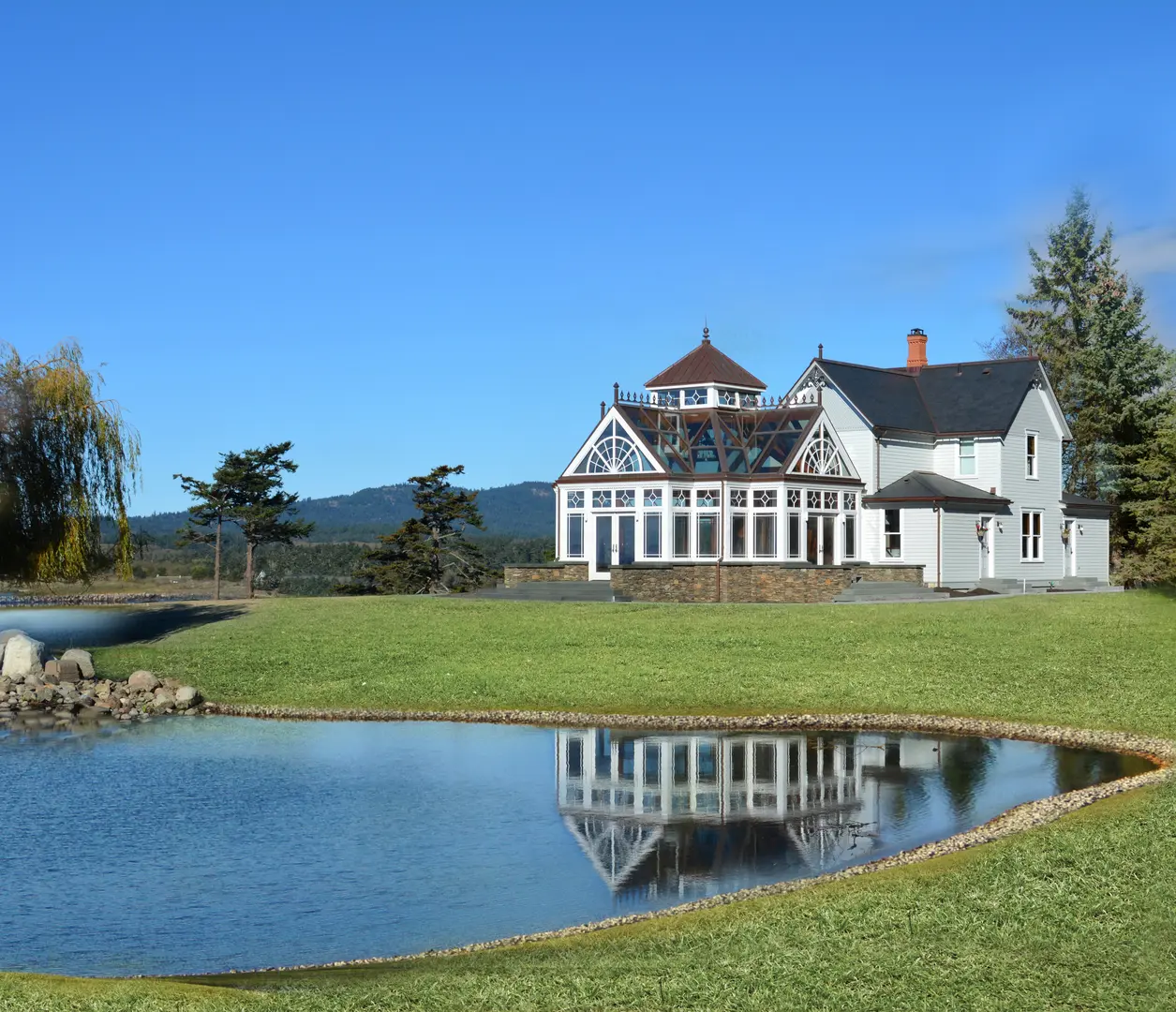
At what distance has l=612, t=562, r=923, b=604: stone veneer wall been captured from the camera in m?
40.7

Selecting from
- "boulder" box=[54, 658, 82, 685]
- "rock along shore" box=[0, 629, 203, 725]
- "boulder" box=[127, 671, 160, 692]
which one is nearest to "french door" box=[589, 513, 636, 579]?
"rock along shore" box=[0, 629, 203, 725]

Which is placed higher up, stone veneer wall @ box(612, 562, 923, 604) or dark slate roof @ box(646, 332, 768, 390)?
dark slate roof @ box(646, 332, 768, 390)

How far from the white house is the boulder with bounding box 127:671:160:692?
17926 millimetres

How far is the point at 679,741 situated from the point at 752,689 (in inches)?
147

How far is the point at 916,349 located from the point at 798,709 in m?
33.2

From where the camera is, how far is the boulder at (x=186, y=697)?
982 inches

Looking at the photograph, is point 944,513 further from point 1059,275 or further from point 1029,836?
point 1029,836

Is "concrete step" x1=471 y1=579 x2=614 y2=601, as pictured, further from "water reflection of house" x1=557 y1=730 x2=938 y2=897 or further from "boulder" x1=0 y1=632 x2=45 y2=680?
"water reflection of house" x1=557 y1=730 x2=938 y2=897

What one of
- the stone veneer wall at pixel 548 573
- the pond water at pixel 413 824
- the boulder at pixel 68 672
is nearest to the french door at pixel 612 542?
the stone veneer wall at pixel 548 573

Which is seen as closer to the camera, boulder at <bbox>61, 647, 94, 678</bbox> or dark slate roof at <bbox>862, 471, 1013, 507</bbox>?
boulder at <bbox>61, 647, 94, 678</bbox>

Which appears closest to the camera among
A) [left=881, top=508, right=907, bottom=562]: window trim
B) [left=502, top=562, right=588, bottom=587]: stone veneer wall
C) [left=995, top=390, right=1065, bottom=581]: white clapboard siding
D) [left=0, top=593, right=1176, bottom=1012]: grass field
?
[left=0, top=593, right=1176, bottom=1012]: grass field

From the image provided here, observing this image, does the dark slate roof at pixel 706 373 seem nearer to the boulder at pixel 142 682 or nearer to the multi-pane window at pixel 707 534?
the multi-pane window at pixel 707 534

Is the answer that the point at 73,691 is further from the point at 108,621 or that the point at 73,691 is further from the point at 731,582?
the point at 731,582

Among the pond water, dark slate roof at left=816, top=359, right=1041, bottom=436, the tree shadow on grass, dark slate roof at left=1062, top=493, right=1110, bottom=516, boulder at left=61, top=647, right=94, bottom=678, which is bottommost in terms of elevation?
the pond water
